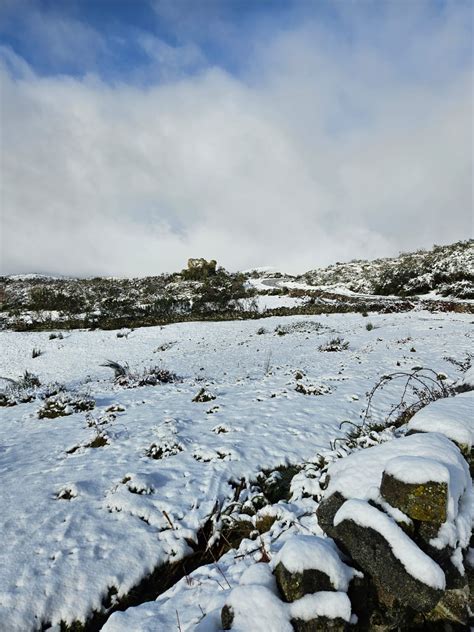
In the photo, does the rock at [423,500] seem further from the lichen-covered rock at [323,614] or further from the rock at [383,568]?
the lichen-covered rock at [323,614]

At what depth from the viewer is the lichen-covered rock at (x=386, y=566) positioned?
2.05 meters

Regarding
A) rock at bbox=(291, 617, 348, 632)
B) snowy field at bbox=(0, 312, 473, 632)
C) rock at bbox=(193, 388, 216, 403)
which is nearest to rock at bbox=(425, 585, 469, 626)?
rock at bbox=(291, 617, 348, 632)

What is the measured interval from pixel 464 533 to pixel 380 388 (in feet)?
24.2

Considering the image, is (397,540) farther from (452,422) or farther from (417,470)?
(452,422)

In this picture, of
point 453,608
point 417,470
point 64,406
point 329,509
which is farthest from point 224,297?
point 453,608

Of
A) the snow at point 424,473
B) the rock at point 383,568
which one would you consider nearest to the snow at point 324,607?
the rock at point 383,568

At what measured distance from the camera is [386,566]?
2.21 m

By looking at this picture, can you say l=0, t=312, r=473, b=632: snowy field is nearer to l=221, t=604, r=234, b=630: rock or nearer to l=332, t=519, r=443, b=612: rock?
l=221, t=604, r=234, b=630: rock

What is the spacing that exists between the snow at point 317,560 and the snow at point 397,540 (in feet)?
0.87

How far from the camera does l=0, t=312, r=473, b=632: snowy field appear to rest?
10.9ft

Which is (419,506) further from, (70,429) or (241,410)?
(70,429)

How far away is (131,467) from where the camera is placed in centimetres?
550

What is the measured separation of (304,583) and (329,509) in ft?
2.42

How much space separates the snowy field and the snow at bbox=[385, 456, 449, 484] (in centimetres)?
125
